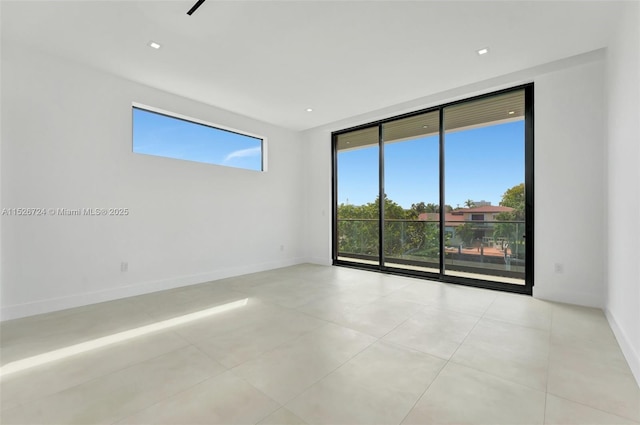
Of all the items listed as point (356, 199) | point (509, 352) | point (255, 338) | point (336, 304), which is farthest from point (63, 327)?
point (356, 199)

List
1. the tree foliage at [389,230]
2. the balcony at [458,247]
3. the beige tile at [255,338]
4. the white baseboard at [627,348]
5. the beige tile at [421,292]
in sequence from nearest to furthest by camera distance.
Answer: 1. the white baseboard at [627,348]
2. the beige tile at [255,338]
3. the beige tile at [421,292]
4. the balcony at [458,247]
5. the tree foliage at [389,230]

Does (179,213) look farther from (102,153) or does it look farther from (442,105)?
(442,105)

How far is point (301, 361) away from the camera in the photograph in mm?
2064

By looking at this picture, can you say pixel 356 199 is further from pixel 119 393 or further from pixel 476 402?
pixel 119 393

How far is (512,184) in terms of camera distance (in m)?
4.24

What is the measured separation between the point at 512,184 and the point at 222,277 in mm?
4800

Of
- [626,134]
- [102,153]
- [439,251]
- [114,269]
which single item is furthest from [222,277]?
[626,134]

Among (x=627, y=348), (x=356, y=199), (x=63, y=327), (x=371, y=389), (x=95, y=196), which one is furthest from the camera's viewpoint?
(x=356, y=199)

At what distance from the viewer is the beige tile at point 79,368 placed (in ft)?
5.64

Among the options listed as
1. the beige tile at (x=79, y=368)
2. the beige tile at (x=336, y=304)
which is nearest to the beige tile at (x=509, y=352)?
the beige tile at (x=336, y=304)

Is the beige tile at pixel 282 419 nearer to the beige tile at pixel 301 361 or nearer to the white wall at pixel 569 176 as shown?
the beige tile at pixel 301 361

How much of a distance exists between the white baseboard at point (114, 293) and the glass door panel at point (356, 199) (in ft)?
6.48

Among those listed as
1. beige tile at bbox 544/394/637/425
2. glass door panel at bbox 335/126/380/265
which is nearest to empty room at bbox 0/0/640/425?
beige tile at bbox 544/394/637/425

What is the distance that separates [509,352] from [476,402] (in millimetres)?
809
